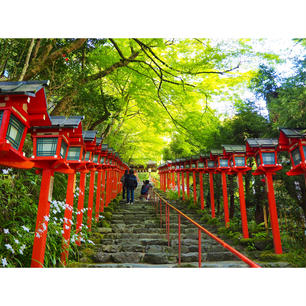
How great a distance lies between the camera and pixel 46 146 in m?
2.78

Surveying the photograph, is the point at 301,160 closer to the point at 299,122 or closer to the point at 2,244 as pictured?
the point at 299,122

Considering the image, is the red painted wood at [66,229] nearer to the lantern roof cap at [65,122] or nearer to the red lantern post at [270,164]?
the lantern roof cap at [65,122]

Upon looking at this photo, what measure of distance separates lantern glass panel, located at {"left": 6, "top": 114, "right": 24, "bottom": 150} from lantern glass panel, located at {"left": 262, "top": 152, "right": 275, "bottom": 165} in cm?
465

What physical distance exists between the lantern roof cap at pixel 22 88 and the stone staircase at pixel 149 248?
3.04m

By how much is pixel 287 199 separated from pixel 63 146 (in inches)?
260

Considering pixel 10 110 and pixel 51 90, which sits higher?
pixel 51 90

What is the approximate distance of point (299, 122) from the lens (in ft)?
14.9

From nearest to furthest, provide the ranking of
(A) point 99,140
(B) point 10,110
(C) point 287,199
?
(B) point 10,110 → (A) point 99,140 → (C) point 287,199

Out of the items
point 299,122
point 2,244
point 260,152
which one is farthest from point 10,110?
point 299,122

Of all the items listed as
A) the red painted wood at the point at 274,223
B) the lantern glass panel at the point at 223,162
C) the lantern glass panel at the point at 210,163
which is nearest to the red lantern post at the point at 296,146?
the red painted wood at the point at 274,223

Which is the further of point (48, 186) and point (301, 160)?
point (301, 160)

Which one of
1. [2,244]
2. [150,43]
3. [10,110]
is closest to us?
[10,110]

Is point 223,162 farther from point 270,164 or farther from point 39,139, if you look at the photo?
point 39,139

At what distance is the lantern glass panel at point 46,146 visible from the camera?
2.76 m
